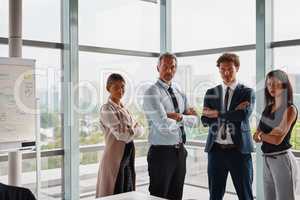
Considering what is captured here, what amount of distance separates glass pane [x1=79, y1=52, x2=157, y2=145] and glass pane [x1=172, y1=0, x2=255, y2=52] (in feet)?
→ 2.46

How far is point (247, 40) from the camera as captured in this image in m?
4.22

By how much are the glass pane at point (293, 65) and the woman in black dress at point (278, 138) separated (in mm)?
826

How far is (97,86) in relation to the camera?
4.76 meters

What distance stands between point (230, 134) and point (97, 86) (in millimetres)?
2182

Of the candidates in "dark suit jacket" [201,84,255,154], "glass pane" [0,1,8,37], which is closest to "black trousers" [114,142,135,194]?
"dark suit jacket" [201,84,255,154]

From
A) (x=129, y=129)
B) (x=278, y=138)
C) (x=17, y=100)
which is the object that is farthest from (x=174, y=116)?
(x=17, y=100)

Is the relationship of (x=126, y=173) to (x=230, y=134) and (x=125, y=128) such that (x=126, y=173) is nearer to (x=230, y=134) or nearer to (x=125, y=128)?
(x=125, y=128)

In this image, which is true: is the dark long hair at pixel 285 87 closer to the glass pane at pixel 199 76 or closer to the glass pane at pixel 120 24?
the glass pane at pixel 199 76

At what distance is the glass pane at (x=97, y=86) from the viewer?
15.1 feet

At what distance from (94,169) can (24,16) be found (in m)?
2.15

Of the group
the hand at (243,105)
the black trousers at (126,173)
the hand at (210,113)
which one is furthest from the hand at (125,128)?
the hand at (243,105)

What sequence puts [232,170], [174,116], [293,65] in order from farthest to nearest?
1. [293,65]
2. [174,116]
3. [232,170]

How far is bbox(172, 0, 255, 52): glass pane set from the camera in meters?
4.26

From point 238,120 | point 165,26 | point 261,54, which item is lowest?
point 238,120
